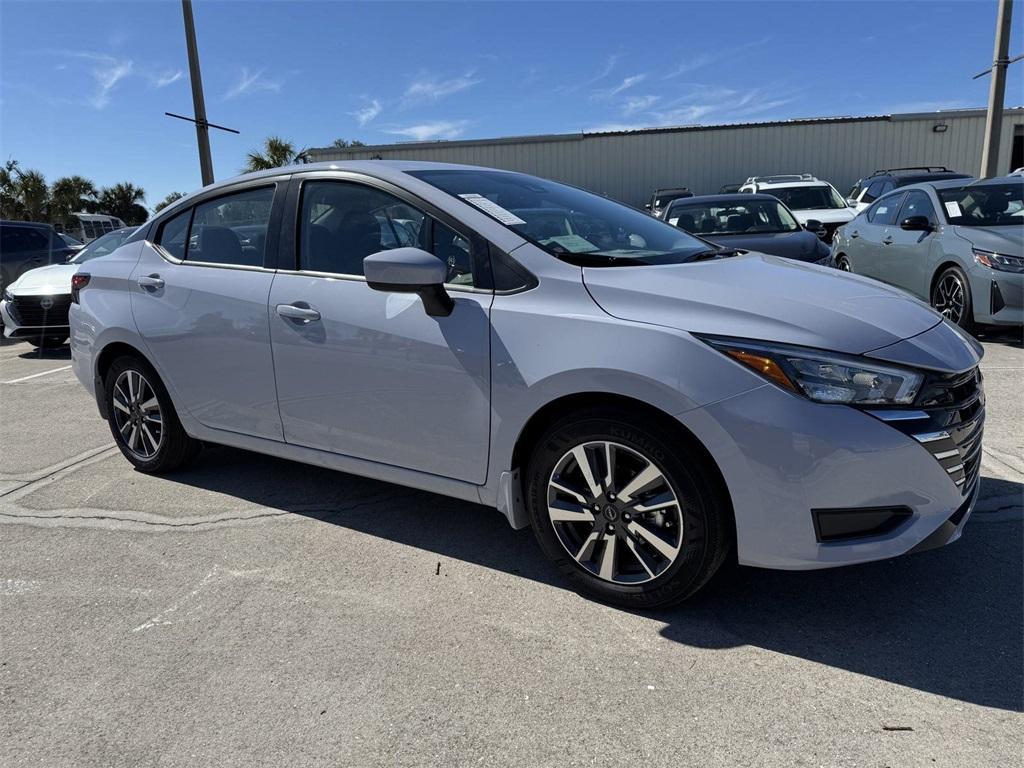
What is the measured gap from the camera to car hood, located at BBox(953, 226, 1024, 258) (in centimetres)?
685

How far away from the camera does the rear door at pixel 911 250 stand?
25.7 feet

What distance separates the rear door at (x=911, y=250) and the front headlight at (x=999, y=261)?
72 centimetres

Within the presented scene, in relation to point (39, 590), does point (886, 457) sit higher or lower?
higher

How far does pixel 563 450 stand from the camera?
8.93 feet

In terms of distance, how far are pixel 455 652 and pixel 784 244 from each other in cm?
657

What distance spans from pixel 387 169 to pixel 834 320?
1.96 metres

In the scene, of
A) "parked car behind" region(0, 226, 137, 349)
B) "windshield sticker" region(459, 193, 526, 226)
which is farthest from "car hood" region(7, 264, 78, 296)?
"windshield sticker" region(459, 193, 526, 226)

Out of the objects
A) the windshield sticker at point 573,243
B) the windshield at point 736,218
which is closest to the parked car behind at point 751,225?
the windshield at point 736,218

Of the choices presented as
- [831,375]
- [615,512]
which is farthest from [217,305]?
[831,375]

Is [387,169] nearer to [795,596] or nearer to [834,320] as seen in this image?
[834,320]

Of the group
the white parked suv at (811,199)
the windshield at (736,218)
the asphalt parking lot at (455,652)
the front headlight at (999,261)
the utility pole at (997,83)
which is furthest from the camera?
the white parked suv at (811,199)

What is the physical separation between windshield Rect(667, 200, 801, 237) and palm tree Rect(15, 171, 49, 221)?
45.5 meters

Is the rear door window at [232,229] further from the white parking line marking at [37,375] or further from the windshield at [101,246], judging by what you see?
the windshield at [101,246]

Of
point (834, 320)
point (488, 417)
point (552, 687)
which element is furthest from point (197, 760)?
point (834, 320)
